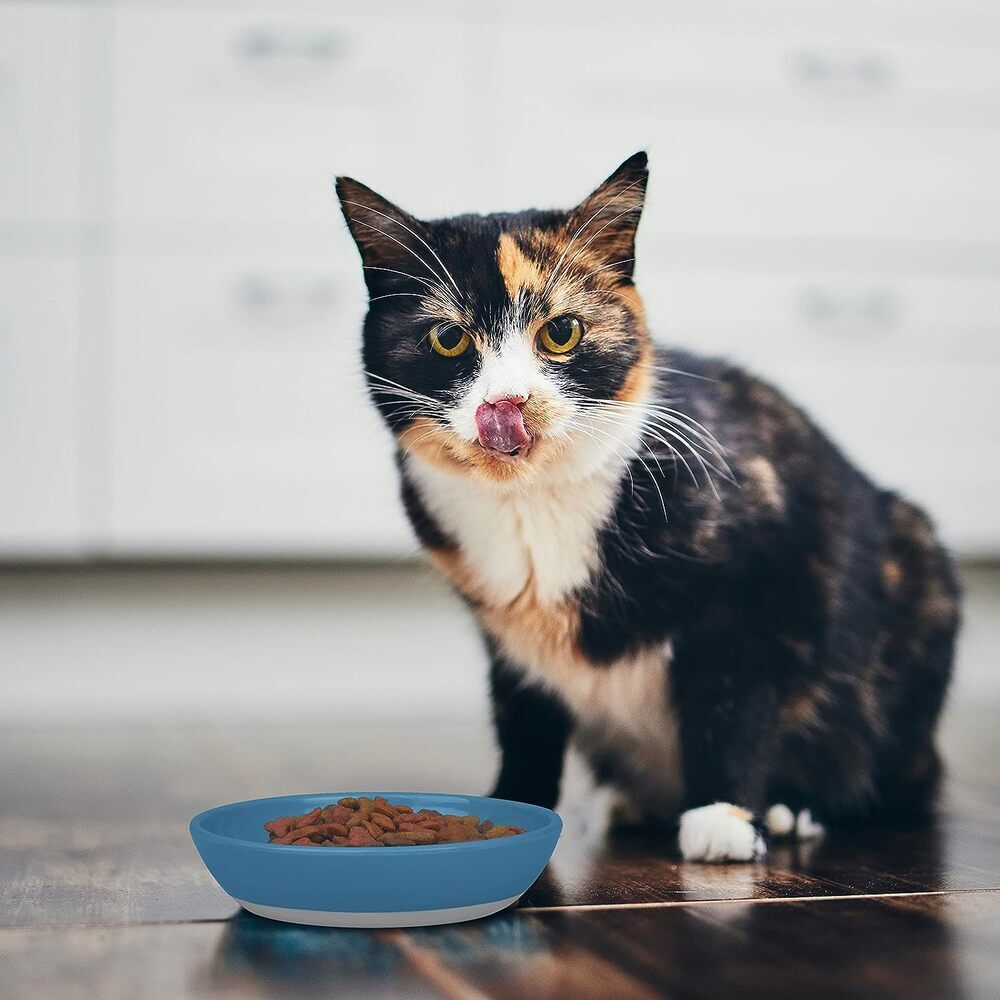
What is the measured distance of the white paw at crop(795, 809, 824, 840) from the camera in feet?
4.26

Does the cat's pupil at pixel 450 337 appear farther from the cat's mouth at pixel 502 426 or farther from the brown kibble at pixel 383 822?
the brown kibble at pixel 383 822

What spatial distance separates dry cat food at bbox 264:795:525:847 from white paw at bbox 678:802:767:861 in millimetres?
209

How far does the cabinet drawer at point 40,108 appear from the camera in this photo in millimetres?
2484

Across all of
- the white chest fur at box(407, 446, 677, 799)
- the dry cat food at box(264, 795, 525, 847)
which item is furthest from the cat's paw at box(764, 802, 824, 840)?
the dry cat food at box(264, 795, 525, 847)

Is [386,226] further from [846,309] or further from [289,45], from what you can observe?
[846,309]

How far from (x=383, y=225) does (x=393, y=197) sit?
1.36 meters

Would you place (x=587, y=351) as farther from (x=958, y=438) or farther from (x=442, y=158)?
(x=958, y=438)

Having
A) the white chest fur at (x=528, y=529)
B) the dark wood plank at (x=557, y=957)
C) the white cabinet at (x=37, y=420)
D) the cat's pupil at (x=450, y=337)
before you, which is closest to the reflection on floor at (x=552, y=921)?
the dark wood plank at (x=557, y=957)

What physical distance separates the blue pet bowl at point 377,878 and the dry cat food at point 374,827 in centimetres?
4

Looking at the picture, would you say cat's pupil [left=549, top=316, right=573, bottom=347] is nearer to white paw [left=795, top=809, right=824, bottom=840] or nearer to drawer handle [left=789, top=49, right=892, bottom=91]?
white paw [left=795, top=809, right=824, bottom=840]

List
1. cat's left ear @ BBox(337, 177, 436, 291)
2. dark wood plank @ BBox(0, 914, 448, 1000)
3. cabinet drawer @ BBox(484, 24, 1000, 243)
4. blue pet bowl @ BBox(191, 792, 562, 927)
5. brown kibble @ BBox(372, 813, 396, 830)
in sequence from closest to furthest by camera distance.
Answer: dark wood plank @ BBox(0, 914, 448, 1000), blue pet bowl @ BBox(191, 792, 562, 927), brown kibble @ BBox(372, 813, 396, 830), cat's left ear @ BBox(337, 177, 436, 291), cabinet drawer @ BBox(484, 24, 1000, 243)

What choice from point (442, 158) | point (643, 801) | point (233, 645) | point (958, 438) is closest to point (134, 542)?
point (233, 645)

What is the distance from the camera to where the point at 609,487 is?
1.25 metres

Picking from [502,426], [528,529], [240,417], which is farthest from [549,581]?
[240,417]
